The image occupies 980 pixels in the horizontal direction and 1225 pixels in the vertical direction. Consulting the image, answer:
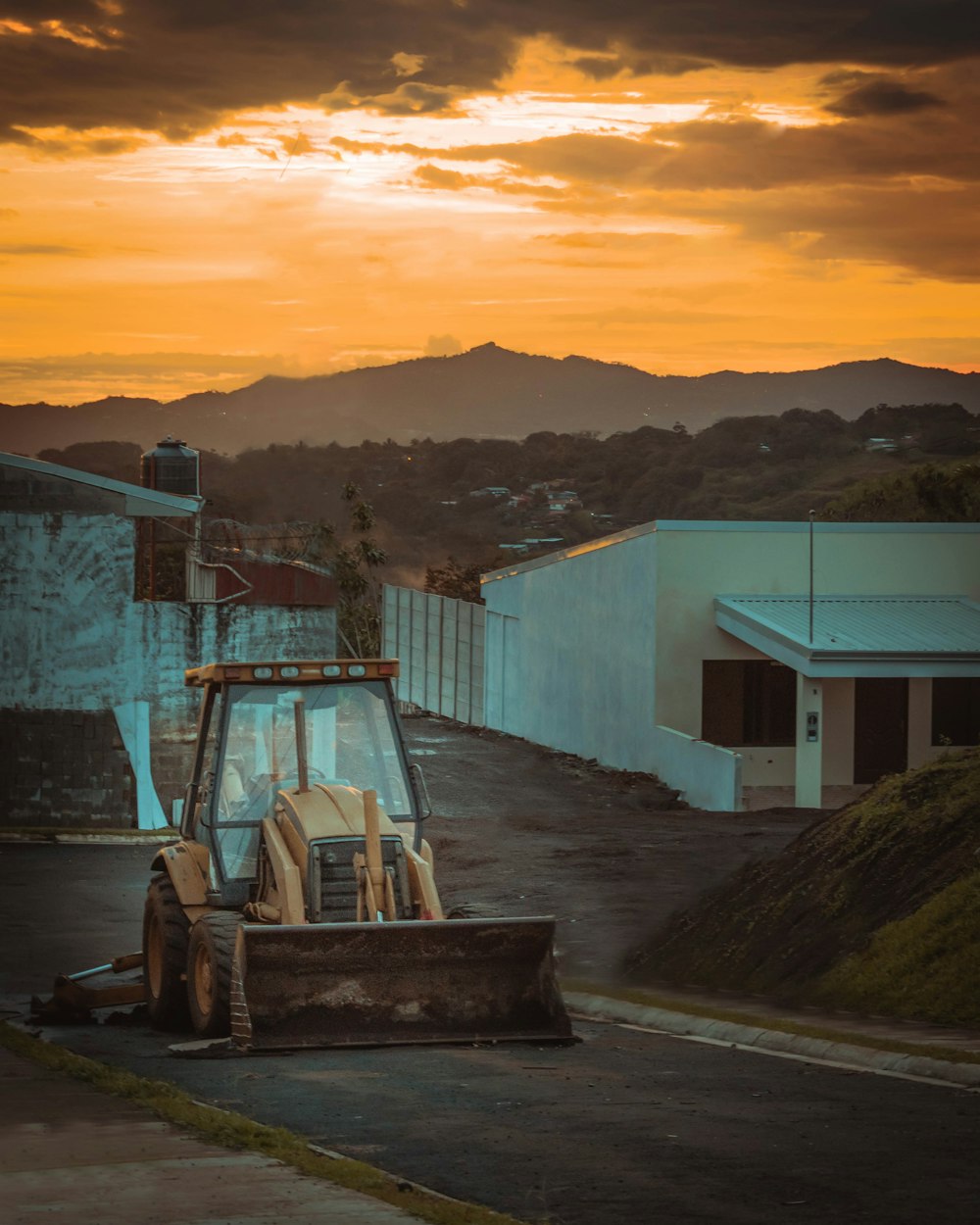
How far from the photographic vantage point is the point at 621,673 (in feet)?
126

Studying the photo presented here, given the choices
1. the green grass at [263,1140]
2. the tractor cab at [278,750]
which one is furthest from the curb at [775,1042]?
the green grass at [263,1140]

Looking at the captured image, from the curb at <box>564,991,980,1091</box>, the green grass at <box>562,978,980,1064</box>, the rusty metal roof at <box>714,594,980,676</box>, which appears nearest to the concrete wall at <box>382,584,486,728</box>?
the rusty metal roof at <box>714,594,980,676</box>

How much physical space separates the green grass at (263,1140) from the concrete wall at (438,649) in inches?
1500

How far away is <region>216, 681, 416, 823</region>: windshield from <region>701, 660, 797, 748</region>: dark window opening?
23.0 m

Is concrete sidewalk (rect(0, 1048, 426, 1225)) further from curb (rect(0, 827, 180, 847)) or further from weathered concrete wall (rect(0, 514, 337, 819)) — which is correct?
weathered concrete wall (rect(0, 514, 337, 819))

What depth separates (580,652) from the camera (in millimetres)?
41438

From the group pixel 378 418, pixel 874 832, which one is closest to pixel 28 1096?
pixel 874 832

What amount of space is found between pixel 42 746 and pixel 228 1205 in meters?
27.0

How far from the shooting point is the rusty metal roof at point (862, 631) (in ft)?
109

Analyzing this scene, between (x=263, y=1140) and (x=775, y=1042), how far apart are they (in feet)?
16.6

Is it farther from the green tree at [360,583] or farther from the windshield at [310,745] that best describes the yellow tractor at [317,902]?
the green tree at [360,583]

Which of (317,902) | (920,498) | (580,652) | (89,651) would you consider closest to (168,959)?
(317,902)

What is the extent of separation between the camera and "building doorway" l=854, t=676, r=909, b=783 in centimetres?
3631

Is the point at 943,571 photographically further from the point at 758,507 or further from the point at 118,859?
the point at 758,507
